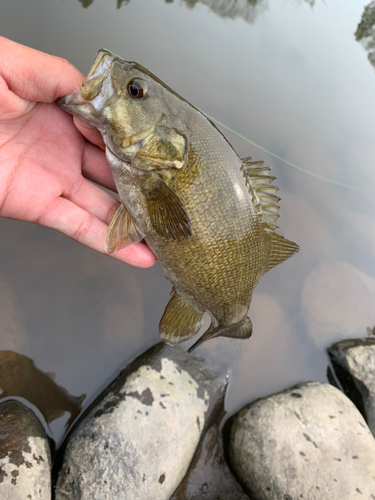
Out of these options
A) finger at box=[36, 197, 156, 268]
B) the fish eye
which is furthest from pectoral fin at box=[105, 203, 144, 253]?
the fish eye

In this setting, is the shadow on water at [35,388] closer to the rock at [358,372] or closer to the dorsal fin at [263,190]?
the dorsal fin at [263,190]

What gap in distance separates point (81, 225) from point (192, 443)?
198cm

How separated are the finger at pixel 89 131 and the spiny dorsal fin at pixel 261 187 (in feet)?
3.35

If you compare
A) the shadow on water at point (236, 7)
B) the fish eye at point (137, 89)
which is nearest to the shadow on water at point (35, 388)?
the fish eye at point (137, 89)

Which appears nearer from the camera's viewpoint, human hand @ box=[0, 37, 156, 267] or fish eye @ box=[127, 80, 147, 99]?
fish eye @ box=[127, 80, 147, 99]

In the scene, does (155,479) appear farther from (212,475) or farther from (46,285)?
(46,285)

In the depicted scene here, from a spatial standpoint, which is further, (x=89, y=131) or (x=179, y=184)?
(x=89, y=131)

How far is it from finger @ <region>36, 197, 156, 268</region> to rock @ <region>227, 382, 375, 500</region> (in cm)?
183

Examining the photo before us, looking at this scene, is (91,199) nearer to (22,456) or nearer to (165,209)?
(165,209)

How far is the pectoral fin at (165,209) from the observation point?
69.7 inches

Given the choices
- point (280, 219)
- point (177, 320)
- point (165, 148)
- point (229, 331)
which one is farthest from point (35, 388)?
point (280, 219)

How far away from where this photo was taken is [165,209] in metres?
1.82

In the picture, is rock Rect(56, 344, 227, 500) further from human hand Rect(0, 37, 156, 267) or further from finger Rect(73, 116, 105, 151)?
finger Rect(73, 116, 105, 151)

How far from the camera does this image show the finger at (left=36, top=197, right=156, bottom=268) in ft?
7.15
